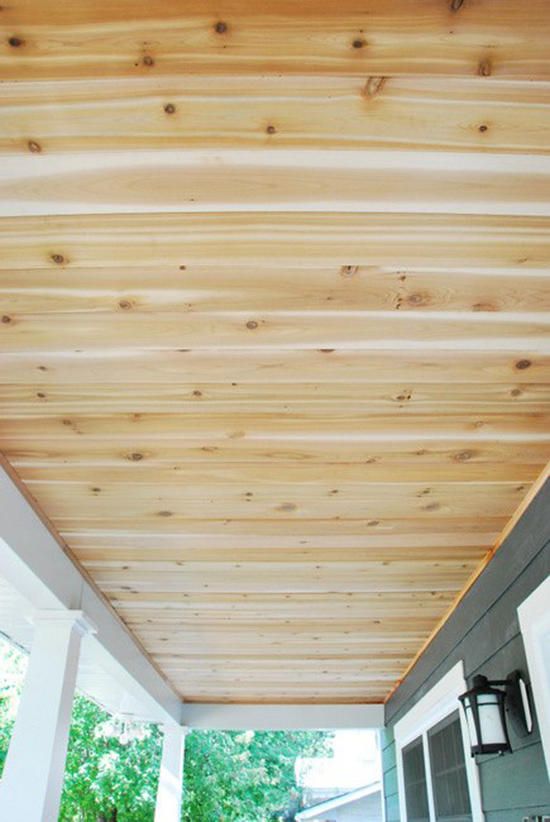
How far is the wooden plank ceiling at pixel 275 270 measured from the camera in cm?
120

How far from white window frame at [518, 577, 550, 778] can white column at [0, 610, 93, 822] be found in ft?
6.41

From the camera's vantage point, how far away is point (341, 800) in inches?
464

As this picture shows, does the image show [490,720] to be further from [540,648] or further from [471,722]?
[540,648]

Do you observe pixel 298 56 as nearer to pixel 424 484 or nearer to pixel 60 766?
pixel 424 484

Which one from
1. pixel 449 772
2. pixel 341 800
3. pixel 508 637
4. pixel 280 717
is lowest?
pixel 449 772

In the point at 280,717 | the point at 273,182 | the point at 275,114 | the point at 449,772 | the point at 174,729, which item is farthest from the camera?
the point at 280,717

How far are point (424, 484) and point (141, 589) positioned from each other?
1.78m

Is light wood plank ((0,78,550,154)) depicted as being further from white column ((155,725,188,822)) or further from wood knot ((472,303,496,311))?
white column ((155,725,188,822))

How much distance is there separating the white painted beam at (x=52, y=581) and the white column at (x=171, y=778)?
170cm

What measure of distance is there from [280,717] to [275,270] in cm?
564

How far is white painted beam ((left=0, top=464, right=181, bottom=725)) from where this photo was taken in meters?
2.50

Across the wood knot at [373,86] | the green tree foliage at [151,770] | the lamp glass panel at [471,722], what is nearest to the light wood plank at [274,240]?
the wood knot at [373,86]

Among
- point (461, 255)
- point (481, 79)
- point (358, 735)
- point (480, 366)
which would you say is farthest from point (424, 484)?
point (358, 735)

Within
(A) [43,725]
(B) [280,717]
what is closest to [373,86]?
(A) [43,725]
